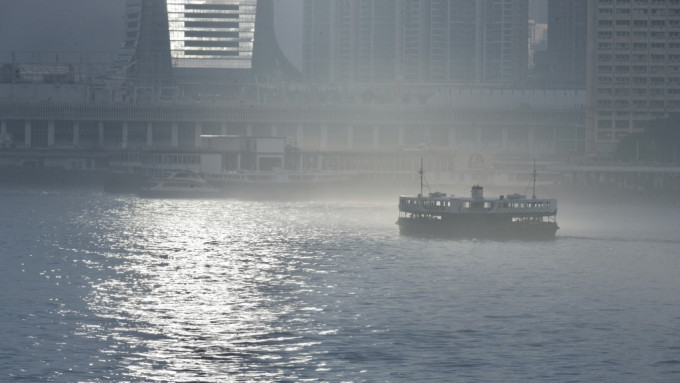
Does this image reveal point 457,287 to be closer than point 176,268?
Yes

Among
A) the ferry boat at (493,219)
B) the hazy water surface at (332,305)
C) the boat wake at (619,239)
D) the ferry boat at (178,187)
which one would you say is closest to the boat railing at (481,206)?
the ferry boat at (493,219)

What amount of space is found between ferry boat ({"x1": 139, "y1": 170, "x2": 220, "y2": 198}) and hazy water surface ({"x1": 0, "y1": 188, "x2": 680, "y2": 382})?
62.7m

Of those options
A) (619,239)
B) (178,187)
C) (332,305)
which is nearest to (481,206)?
(619,239)

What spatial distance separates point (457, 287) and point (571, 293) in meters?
6.71

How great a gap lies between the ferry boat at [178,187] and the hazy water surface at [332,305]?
206 ft

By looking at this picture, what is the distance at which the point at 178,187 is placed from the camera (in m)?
182

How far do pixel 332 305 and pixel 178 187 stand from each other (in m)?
117

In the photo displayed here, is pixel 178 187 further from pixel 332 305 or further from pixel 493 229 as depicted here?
pixel 332 305

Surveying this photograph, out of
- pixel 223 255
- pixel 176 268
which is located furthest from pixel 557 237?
pixel 176 268

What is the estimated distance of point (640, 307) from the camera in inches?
2643

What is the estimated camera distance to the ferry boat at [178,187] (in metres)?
181

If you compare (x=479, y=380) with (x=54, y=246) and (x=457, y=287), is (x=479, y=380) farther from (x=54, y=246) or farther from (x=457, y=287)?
(x=54, y=246)

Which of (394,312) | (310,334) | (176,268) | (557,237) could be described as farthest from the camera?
(557,237)

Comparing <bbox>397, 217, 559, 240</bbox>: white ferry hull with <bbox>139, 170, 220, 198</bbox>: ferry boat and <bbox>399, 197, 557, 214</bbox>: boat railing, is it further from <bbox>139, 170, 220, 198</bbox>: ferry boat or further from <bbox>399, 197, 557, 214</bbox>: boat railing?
<bbox>139, 170, 220, 198</bbox>: ferry boat
